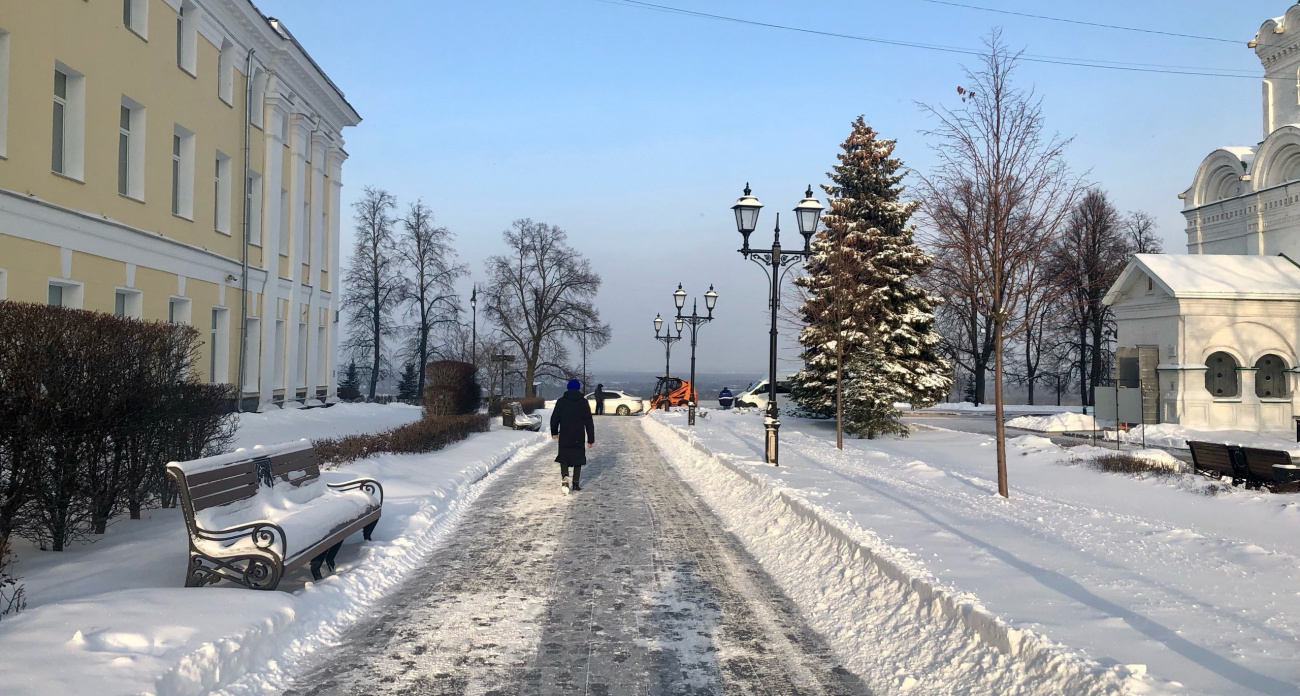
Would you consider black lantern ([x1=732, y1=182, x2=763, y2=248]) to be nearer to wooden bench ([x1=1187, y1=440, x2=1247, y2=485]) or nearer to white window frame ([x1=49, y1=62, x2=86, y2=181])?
wooden bench ([x1=1187, y1=440, x2=1247, y2=485])

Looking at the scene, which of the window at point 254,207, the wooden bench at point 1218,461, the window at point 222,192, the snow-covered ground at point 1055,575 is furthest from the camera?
the window at point 254,207

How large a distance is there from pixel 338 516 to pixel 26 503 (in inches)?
96.3

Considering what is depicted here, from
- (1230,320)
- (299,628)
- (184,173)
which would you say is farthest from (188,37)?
(1230,320)

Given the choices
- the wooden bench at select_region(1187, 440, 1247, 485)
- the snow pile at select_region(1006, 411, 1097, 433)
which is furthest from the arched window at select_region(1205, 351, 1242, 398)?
the wooden bench at select_region(1187, 440, 1247, 485)

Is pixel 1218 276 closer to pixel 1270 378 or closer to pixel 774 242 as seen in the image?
pixel 1270 378

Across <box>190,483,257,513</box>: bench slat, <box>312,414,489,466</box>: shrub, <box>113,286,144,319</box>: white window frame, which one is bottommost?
<box>312,414,489,466</box>: shrub

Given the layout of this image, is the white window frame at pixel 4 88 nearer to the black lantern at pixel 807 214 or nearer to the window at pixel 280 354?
the black lantern at pixel 807 214

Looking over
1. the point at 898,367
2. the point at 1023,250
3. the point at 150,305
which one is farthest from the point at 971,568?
the point at 898,367

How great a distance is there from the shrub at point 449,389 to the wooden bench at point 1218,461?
18357mm

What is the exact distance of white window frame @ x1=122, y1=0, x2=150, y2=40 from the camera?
1884 centimetres

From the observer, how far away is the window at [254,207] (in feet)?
87.5

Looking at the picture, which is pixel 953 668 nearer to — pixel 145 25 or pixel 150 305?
pixel 150 305

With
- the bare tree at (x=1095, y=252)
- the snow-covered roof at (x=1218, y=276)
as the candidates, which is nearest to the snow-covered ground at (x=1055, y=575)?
the snow-covered roof at (x=1218, y=276)

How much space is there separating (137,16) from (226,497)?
1701 cm
